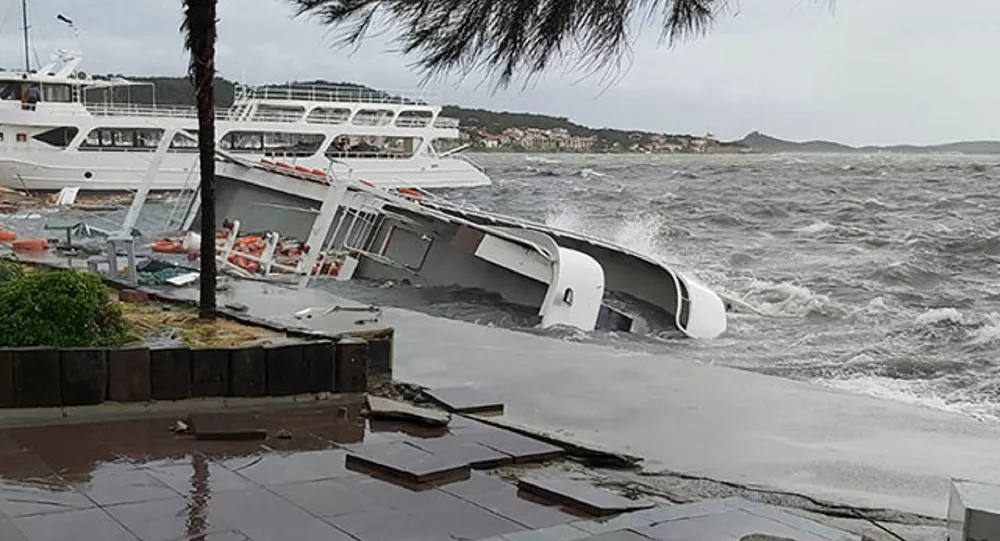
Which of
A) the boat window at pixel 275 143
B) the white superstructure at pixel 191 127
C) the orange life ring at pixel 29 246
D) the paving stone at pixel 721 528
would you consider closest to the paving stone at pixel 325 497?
the paving stone at pixel 721 528

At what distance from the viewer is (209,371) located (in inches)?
235

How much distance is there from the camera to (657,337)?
46.6ft

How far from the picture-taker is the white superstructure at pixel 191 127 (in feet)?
127

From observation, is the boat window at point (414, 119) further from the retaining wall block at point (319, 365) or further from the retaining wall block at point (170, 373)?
the retaining wall block at point (170, 373)

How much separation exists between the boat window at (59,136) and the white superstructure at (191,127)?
0.13 feet

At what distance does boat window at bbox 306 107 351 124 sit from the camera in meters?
43.7

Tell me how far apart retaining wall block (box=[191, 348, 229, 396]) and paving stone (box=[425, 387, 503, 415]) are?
1.39 metres

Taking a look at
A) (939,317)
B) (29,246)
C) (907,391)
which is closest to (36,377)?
(907,391)

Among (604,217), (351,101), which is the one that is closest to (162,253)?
(604,217)

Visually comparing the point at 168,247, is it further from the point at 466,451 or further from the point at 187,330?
the point at 466,451

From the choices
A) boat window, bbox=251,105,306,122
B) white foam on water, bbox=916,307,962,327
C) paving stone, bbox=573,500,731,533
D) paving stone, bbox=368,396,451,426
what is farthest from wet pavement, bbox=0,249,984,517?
boat window, bbox=251,105,306,122

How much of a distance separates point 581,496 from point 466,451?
0.94 metres

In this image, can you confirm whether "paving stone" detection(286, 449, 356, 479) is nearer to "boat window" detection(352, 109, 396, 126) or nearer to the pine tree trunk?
the pine tree trunk

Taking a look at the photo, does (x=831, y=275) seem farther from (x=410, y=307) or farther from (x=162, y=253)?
(x=162, y=253)
